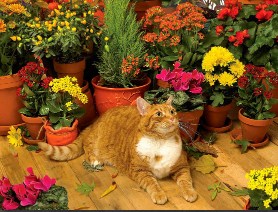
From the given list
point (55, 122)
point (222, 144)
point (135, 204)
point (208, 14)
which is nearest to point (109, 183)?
point (135, 204)

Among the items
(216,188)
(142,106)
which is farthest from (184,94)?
(216,188)

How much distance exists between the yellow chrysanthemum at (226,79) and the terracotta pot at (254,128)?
8.6 inches

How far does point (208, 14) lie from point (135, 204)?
178 centimetres

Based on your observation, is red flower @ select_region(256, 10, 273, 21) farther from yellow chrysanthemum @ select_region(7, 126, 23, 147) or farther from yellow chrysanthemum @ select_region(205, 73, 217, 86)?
yellow chrysanthemum @ select_region(7, 126, 23, 147)

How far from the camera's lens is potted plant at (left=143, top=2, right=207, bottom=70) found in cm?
313

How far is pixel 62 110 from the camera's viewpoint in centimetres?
306

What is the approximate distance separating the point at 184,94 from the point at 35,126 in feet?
3.28

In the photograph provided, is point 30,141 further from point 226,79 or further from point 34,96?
point 226,79

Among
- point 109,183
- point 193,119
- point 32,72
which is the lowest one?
point 109,183

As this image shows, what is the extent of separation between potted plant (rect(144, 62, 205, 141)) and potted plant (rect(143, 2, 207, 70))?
167mm

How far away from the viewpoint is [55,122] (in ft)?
10.1

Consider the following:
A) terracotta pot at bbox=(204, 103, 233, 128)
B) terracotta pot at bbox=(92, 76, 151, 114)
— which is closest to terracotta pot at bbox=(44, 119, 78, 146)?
terracotta pot at bbox=(92, 76, 151, 114)

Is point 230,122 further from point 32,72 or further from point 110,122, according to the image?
point 32,72

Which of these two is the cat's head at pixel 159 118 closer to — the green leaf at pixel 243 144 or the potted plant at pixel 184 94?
the potted plant at pixel 184 94
